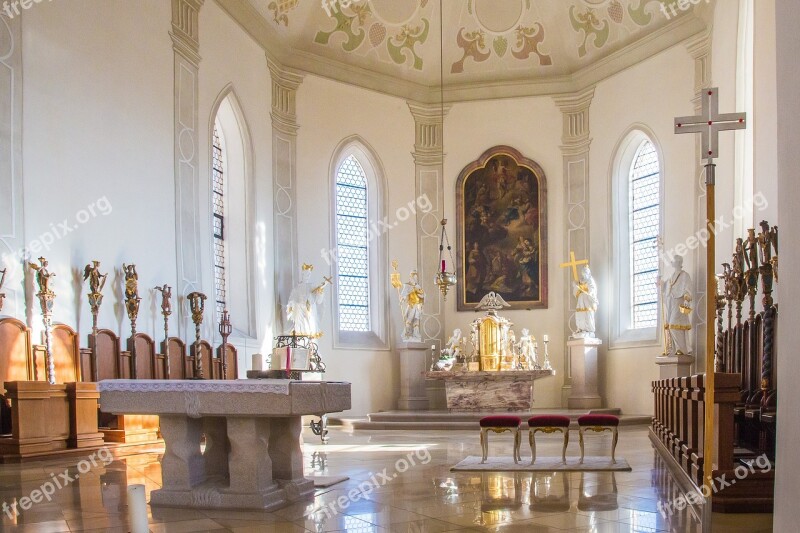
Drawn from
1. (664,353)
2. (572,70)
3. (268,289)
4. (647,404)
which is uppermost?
(572,70)

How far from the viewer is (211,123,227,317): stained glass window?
16.7 meters

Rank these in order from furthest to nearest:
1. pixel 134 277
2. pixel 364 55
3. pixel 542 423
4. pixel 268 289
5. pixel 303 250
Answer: pixel 364 55 → pixel 303 250 → pixel 268 289 → pixel 134 277 → pixel 542 423

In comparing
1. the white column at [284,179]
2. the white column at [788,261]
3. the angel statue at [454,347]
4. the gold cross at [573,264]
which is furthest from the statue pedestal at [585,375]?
the white column at [788,261]

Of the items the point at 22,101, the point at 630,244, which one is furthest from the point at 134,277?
the point at 630,244

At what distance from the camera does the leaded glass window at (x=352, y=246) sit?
2016cm

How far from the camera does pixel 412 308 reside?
64.2 ft

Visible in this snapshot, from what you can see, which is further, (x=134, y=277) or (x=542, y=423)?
(x=134, y=277)

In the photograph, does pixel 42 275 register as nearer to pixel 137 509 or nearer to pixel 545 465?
pixel 545 465

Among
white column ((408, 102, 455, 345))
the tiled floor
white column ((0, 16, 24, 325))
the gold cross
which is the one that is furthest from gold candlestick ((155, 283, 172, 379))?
the gold cross

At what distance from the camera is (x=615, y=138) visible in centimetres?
1964

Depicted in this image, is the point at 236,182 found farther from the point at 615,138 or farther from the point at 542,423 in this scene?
the point at 542,423

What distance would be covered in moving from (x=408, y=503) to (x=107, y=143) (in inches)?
328

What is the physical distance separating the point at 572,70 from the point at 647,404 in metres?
8.17

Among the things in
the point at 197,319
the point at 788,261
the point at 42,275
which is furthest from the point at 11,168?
the point at 788,261
